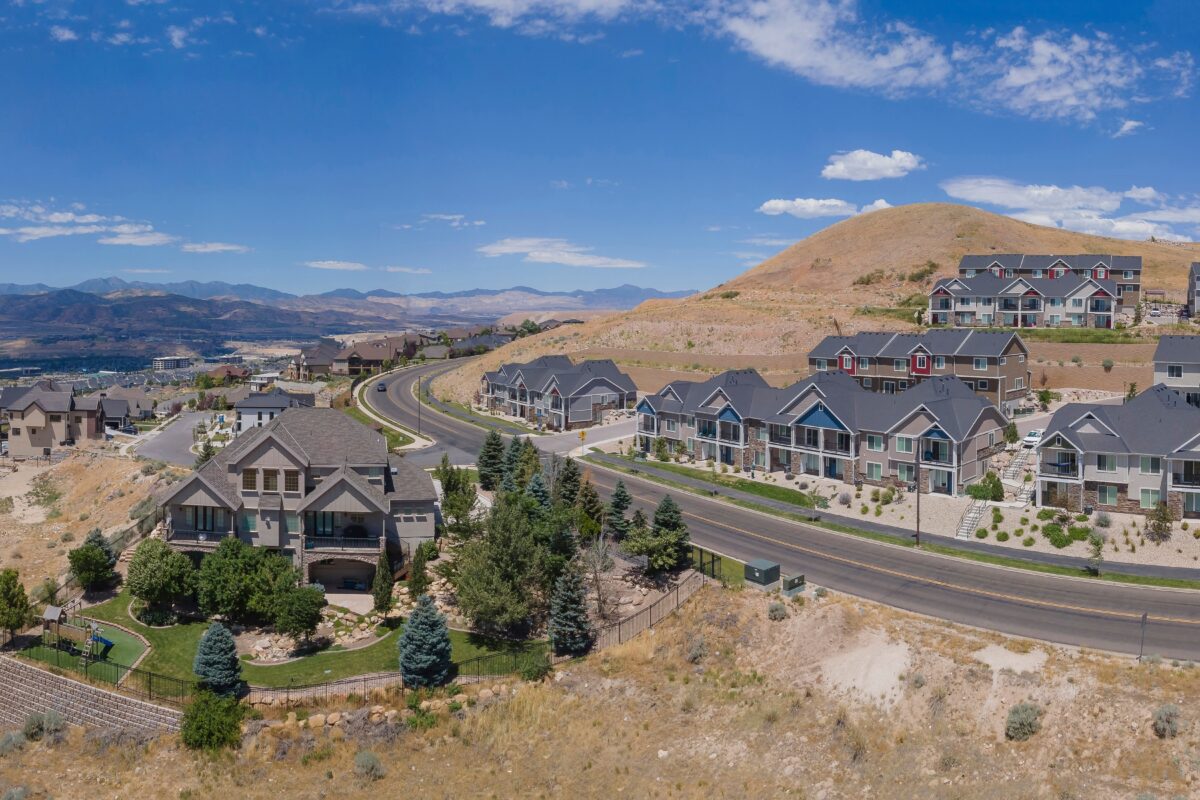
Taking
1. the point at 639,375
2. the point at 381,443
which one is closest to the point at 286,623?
the point at 381,443

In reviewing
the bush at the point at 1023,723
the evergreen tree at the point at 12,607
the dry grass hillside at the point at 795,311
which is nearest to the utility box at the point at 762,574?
the bush at the point at 1023,723

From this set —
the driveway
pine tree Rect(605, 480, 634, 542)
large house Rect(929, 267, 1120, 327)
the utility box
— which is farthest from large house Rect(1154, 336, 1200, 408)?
the driveway

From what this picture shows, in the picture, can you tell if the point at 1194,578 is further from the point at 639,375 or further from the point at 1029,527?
the point at 639,375

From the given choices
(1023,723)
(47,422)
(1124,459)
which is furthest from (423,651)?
(47,422)

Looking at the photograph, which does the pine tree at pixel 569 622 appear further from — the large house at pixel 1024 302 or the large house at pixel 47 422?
the large house at pixel 1024 302

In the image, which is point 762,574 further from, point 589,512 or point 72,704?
point 72,704

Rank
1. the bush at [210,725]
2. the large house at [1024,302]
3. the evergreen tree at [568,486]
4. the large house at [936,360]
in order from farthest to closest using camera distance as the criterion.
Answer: the large house at [1024,302], the large house at [936,360], the evergreen tree at [568,486], the bush at [210,725]

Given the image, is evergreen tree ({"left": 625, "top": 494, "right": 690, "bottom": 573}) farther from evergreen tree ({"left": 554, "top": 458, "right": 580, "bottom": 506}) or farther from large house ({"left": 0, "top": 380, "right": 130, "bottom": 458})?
large house ({"left": 0, "top": 380, "right": 130, "bottom": 458})
